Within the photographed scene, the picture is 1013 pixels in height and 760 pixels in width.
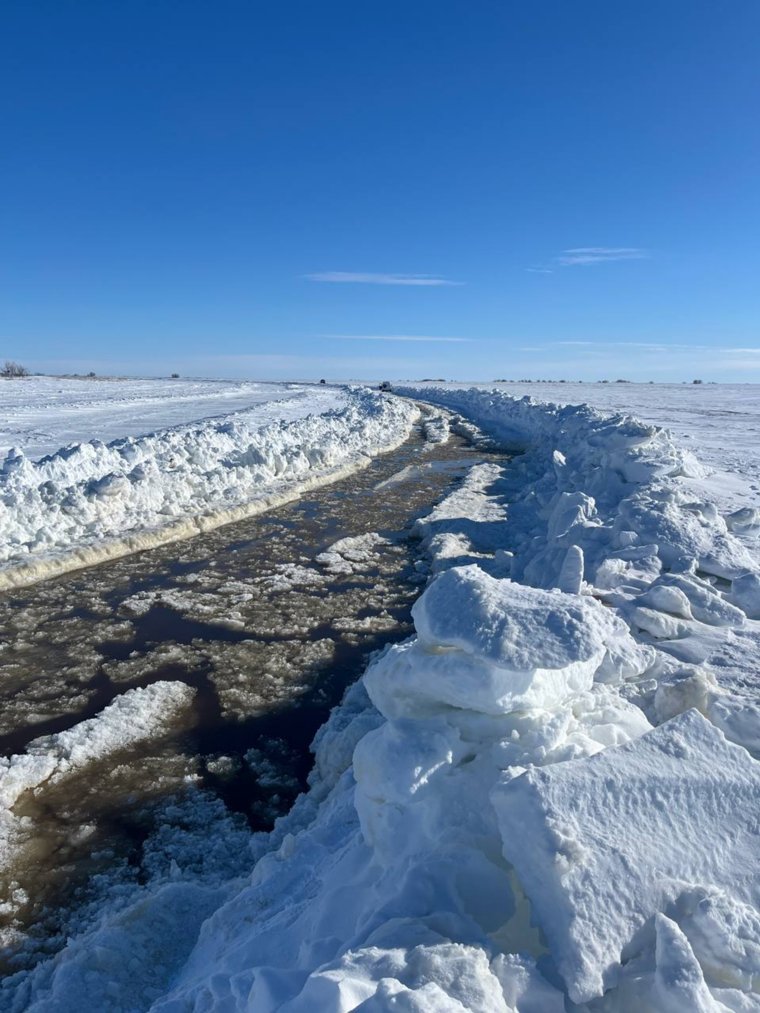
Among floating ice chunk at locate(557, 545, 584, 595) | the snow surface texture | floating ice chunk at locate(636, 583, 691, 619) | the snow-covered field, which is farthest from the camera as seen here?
the snow surface texture

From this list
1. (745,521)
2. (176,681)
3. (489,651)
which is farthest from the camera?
(745,521)

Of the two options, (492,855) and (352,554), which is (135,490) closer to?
(352,554)

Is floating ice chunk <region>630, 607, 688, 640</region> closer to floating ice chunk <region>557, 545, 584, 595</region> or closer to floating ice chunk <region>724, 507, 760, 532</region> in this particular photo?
floating ice chunk <region>557, 545, 584, 595</region>

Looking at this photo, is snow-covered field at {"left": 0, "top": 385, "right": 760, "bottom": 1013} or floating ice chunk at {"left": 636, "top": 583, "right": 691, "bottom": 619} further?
floating ice chunk at {"left": 636, "top": 583, "right": 691, "bottom": 619}

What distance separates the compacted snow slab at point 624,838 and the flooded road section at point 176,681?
7.39 feet

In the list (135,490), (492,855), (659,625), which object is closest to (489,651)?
(492,855)

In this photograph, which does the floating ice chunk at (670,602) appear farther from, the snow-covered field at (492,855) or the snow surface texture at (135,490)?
the snow surface texture at (135,490)

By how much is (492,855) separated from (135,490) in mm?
9384

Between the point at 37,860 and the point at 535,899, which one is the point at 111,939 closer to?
the point at 37,860

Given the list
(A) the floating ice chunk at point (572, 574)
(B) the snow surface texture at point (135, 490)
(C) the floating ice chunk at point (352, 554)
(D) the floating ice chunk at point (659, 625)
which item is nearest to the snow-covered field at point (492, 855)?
(D) the floating ice chunk at point (659, 625)

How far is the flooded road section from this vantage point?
393 centimetres

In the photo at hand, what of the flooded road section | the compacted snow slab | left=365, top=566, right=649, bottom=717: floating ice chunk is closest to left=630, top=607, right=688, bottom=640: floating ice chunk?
left=365, top=566, right=649, bottom=717: floating ice chunk

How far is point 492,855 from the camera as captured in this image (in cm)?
253

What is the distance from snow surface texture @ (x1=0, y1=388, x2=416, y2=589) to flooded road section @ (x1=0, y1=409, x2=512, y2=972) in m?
0.47
